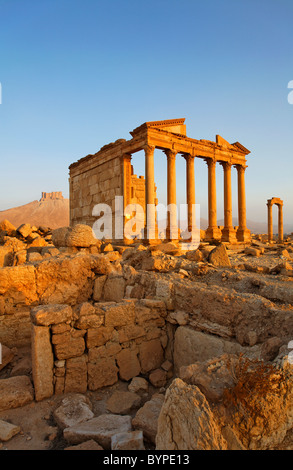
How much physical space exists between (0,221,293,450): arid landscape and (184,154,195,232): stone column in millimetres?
9917

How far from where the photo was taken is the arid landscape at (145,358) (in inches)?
96.0

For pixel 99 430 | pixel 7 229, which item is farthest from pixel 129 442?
pixel 7 229

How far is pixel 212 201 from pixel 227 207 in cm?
203

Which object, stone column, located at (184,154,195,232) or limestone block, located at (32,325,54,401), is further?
stone column, located at (184,154,195,232)

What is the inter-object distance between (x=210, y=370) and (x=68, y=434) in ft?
5.70

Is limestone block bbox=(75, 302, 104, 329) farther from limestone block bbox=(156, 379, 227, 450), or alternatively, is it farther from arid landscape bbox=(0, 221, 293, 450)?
limestone block bbox=(156, 379, 227, 450)

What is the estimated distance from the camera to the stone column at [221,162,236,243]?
19.3 m

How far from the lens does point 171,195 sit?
16.6 metres

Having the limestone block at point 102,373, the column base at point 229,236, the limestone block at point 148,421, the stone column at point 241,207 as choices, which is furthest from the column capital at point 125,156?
the limestone block at point 148,421

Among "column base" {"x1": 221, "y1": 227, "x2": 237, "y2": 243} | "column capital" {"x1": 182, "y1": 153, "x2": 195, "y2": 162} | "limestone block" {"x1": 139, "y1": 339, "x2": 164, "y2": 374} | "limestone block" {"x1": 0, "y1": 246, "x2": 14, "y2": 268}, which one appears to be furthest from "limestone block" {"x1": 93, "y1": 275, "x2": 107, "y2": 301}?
"column base" {"x1": 221, "y1": 227, "x2": 237, "y2": 243}

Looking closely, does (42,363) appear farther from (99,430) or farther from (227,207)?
(227,207)

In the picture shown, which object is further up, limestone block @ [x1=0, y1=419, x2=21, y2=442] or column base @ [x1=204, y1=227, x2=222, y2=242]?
column base @ [x1=204, y1=227, x2=222, y2=242]
